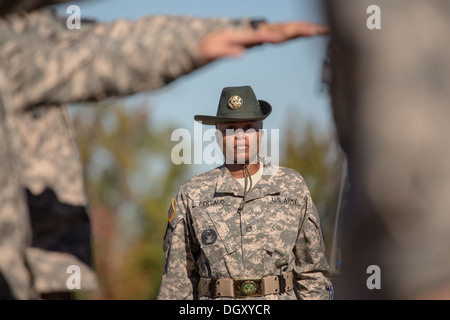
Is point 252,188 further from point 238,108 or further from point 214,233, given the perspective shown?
point 238,108

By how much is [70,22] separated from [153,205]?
25228 mm

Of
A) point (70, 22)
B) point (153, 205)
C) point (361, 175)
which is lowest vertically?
point (153, 205)

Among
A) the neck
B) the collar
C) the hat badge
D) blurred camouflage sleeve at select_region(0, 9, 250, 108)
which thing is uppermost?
blurred camouflage sleeve at select_region(0, 9, 250, 108)

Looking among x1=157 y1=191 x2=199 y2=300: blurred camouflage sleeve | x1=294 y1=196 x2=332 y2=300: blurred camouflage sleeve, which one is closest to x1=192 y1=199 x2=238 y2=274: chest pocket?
x1=157 y1=191 x2=199 y2=300: blurred camouflage sleeve

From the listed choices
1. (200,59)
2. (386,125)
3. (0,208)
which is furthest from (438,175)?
(0,208)

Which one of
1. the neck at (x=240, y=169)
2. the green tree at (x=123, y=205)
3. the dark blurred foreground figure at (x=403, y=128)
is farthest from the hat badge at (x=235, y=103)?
the green tree at (x=123, y=205)

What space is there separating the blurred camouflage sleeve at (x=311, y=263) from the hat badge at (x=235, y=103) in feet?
2.31

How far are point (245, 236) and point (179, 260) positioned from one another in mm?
413

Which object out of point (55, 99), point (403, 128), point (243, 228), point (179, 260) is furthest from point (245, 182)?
point (403, 128)

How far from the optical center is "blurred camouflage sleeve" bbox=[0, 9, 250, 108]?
1.34 metres

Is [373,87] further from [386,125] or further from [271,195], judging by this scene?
[271,195]

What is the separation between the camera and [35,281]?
1928mm

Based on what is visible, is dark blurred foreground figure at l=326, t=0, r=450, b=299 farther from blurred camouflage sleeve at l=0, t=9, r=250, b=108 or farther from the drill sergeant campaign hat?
the drill sergeant campaign hat

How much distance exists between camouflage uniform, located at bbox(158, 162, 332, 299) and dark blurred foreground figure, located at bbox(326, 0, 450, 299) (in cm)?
226
